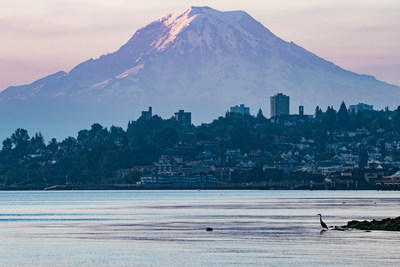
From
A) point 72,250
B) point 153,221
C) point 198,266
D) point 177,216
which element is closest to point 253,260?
point 198,266

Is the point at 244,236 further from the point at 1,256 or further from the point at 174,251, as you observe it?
the point at 1,256

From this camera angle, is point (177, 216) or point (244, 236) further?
point (177, 216)

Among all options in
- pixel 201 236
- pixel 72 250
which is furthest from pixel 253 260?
pixel 201 236

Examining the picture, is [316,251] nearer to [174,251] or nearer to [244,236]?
[174,251]

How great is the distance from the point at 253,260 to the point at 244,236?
1719 cm

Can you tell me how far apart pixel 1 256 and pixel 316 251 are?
18253 mm

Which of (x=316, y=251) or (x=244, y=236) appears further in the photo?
(x=244, y=236)

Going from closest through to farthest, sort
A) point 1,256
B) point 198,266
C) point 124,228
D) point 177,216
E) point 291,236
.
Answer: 1. point 198,266
2. point 1,256
3. point 291,236
4. point 124,228
5. point 177,216

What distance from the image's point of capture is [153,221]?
110 metres

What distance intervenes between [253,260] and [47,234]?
25629 mm

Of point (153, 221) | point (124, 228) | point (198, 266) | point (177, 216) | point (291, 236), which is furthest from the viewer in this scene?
point (177, 216)

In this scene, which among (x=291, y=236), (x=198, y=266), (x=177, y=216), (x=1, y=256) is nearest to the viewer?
(x=198, y=266)

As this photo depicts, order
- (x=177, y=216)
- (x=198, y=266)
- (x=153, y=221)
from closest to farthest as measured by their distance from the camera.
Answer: (x=198, y=266), (x=153, y=221), (x=177, y=216)

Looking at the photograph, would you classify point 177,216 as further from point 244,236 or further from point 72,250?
point 72,250
